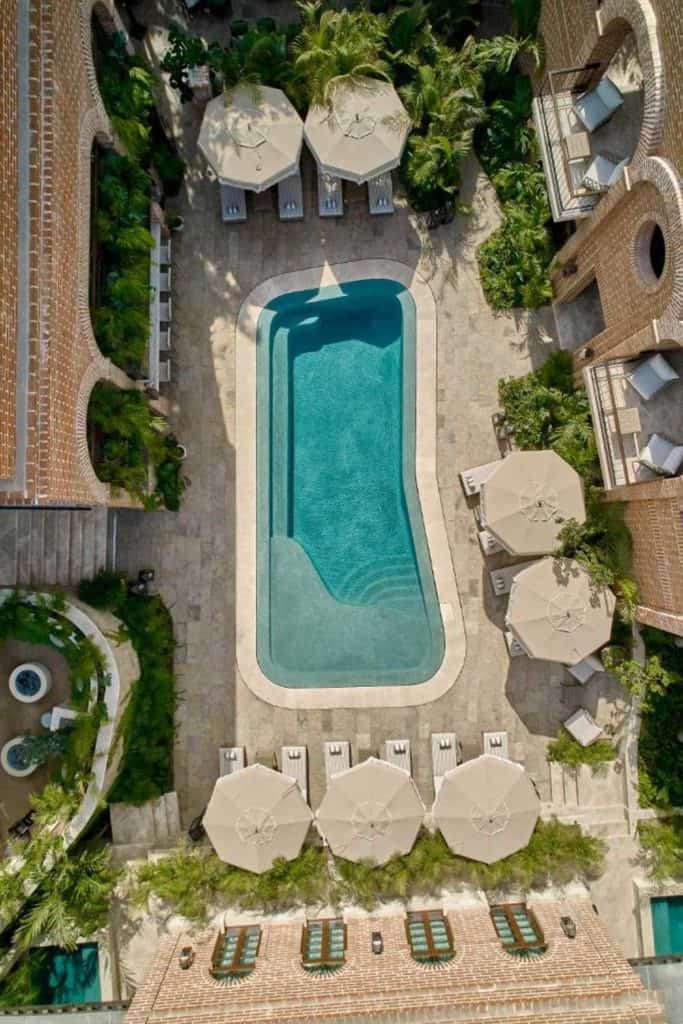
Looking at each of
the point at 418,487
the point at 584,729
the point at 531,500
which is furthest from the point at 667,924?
the point at 418,487

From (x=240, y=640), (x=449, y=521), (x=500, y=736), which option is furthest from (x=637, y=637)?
(x=240, y=640)

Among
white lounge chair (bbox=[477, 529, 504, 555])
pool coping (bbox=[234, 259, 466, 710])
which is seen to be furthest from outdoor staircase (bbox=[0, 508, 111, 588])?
white lounge chair (bbox=[477, 529, 504, 555])

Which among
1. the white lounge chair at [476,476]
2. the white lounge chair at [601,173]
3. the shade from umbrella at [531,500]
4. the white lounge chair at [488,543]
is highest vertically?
the white lounge chair at [601,173]

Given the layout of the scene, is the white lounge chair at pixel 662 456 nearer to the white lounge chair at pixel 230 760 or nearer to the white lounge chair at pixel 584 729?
the white lounge chair at pixel 584 729

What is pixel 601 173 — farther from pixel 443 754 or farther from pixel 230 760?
pixel 230 760

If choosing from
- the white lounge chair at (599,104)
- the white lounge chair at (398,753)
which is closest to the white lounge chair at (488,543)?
the white lounge chair at (398,753)
